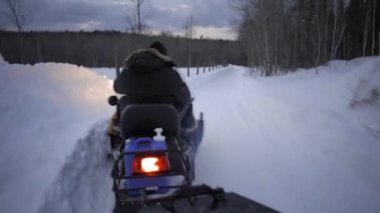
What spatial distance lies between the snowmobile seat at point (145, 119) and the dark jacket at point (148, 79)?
0.55 m

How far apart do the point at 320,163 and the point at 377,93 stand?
318 cm

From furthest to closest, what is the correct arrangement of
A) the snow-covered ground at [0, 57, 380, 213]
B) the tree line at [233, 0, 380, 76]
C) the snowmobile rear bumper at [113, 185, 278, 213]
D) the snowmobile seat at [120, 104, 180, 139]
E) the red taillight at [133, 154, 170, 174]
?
the tree line at [233, 0, 380, 76] → the snow-covered ground at [0, 57, 380, 213] → the snowmobile seat at [120, 104, 180, 139] → the red taillight at [133, 154, 170, 174] → the snowmobile rear bumper at [113, 185, 278, 213]

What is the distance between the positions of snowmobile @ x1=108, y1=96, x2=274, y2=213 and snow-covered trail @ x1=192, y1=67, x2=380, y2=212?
4.24ft

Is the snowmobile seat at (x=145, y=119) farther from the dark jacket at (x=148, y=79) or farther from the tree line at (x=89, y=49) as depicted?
the tree line at (x=89, y=49)

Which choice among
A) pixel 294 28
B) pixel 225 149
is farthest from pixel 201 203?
pixel 294 28

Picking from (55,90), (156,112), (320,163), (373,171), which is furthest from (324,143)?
(55,90)

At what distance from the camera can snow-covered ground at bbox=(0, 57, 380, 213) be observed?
12.4 ft

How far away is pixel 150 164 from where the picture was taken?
311cm

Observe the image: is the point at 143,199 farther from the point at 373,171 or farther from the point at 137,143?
the point at 373,171

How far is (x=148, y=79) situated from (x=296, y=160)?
2.77m

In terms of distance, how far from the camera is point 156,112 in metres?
3.56

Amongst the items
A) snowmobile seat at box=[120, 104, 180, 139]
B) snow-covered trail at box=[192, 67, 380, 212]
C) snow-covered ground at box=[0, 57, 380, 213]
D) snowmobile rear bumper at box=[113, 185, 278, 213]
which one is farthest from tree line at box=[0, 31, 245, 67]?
snowmobile rear bumper at box=[113, 185, 278, 213]

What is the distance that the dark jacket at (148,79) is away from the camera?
4.12m

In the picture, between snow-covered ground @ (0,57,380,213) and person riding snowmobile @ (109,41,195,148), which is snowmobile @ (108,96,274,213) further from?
snow-covered ground @ (0,57,380,213)
